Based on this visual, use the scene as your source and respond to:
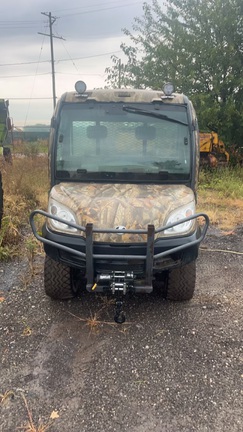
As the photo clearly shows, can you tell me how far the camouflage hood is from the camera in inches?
122

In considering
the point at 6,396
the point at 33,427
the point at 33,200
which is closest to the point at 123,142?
the point at 6,396

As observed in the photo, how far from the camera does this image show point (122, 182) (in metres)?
3.71

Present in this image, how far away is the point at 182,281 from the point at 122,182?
112 cm

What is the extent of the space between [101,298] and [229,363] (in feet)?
4.69

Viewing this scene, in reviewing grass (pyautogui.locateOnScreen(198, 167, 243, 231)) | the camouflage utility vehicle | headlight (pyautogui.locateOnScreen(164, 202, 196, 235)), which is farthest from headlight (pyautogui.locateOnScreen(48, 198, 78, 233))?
grass (pyautogui.locateOnScreen(198, 167, 243, 231))

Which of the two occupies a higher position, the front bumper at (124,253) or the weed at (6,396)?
the front bumper at (124,253)

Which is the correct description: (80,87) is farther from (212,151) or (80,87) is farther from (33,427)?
(212,151)

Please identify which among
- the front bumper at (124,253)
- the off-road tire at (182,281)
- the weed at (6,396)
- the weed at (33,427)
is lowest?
the weed at (6,396)

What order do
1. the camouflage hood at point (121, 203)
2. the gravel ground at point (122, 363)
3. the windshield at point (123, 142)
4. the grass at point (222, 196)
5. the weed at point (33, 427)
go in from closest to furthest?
1. the weed at point (33, 427)
2. the gravel ground at point (122, 363)
3. the camouflage hood at point (121, 203)
4. the windshield at point (123, 142)
5. the grass at point (222, 196)

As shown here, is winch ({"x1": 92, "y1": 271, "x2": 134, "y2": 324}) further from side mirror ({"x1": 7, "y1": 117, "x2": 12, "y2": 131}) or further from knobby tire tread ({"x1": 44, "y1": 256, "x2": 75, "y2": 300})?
side mirror ({"x1": 7, "y1": 117, "x2": 12, "y2": 131})

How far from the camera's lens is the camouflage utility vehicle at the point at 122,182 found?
10.3ft

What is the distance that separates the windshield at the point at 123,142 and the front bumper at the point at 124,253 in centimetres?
78

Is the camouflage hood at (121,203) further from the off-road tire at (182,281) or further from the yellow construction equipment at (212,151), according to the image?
the yellow construction equipment at (212,151)

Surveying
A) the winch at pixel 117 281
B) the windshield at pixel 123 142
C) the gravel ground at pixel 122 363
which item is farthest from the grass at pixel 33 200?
the winch at pixel 117 281
